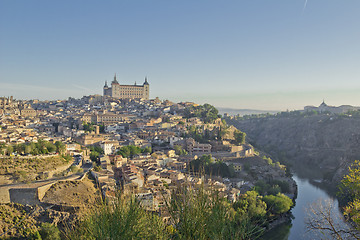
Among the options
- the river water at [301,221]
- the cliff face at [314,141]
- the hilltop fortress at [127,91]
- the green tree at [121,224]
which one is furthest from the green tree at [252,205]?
the hilltop fortress at [127,91]

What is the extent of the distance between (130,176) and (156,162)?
479 cm

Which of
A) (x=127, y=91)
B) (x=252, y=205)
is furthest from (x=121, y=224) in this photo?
(x=127, y=91)

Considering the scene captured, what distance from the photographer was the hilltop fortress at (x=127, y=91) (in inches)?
1983

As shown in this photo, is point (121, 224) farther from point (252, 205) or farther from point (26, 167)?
point (26, 167)

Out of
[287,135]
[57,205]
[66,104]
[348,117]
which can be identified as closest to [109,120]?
[66,104]

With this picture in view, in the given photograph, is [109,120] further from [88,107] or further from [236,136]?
[236,136]

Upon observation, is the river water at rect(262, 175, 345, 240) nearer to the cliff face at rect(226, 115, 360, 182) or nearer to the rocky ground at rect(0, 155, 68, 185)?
the cliff face at rect(226, 115, 360, 182)

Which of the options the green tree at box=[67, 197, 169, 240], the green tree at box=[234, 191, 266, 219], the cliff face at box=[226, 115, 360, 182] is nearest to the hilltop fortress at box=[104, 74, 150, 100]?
the cliff face at box=[226, 115, 360, 182]

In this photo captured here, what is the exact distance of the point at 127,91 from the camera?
170 ft

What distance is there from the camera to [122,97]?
51.2 m

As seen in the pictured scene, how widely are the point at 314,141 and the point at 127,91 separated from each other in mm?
32951

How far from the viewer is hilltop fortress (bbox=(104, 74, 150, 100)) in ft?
165

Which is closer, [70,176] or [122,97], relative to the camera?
[70,176]

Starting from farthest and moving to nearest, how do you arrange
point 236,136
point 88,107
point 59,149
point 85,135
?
point 88,107 < point 236,136 < point 85,135 < point 59,149
